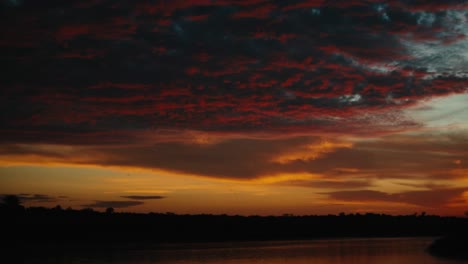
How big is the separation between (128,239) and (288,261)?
6467cm

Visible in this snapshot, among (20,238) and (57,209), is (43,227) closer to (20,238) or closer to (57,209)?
(20,238)

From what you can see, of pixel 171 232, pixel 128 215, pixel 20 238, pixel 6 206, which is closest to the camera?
pixel 20 238

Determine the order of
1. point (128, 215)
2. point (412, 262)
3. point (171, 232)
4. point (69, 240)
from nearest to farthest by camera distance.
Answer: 1. point (412, 262)
2. point (69, 240)
3. point (171, 232)
4. point (128, 215)

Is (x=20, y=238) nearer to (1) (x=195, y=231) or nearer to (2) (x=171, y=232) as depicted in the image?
(2) (x=171, y=232)

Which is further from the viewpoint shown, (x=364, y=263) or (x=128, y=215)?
(x=128, y=215)

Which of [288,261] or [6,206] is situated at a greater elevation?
[6,206]

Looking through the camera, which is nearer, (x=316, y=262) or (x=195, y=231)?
(x=316, y=262)

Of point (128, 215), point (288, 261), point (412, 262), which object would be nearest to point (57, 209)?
point (128, 215)

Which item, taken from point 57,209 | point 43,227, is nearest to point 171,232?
point 57,209

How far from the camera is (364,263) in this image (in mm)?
75562

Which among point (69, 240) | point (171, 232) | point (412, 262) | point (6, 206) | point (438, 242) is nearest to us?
point (412, 262)

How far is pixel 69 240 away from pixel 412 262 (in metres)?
69.6

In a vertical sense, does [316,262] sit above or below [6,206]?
below

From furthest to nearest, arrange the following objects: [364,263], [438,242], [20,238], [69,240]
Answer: [69,240] < [20,238] < [438,242] < [364,263]
